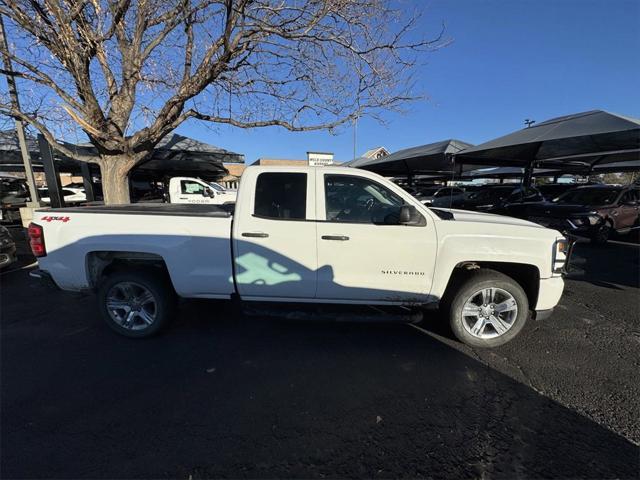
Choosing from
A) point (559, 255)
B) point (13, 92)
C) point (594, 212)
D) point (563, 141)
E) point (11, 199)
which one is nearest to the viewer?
point (559, 255)

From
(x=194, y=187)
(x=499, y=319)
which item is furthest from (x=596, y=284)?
(x=194, y=187)

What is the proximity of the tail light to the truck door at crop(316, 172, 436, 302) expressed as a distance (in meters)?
3.09

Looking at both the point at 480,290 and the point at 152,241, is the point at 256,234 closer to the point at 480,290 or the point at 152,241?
the point at 152,241

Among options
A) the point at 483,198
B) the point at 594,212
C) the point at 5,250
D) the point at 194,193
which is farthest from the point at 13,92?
the point at 483,198

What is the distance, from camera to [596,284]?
554cm

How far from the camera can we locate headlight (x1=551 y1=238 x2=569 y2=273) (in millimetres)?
3193

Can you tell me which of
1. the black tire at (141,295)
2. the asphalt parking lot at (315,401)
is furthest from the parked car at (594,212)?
the black tire at (141,295)

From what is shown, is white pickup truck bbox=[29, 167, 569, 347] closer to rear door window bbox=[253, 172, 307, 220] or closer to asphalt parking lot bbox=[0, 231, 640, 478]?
rear door window bbox=[253, 172, 307, 220]

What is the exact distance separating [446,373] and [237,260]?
7.86 ft

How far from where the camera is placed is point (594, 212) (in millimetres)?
8227

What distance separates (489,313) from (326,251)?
1.93 meters

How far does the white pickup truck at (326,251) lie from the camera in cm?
323

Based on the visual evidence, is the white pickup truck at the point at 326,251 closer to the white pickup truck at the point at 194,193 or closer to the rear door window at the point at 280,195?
the rear door window at the point at 280,195

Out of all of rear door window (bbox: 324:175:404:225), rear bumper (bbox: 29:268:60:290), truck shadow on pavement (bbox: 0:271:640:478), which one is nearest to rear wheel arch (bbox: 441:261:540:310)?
truck shadow on pavement (bbox: 0:271:640:478)
